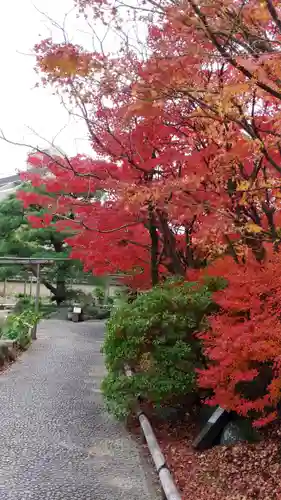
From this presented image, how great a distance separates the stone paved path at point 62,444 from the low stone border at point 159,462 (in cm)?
24

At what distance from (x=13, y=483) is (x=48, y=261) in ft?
49.8

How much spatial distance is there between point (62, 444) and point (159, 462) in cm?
172

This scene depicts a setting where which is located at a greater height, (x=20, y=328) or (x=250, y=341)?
(x=250, y=341)

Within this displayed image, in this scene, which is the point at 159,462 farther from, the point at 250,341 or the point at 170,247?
the point at 170,247

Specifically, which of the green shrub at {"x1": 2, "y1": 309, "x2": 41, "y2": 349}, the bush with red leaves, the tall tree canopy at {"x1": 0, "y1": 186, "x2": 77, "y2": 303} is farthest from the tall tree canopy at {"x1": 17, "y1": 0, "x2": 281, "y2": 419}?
the tall tree canopy at {"x1": 0, "y1": 186, "x2": 77, "y2": 303}

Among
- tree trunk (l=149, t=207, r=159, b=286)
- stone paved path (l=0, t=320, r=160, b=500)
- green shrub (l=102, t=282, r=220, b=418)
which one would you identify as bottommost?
stone paved path (l=0, t=320, r=160, b=500)

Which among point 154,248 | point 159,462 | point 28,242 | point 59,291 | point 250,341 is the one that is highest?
point 28,242

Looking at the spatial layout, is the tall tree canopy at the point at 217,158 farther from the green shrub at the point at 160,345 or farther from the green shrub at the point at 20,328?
the green shrub at the point at 20,328

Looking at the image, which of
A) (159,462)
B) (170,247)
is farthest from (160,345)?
(170,247)

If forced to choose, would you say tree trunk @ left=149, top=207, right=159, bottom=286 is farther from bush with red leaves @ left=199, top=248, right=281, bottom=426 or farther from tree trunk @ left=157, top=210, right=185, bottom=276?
bush with red leaves @ left=199, top=248, right=281, bottom=426

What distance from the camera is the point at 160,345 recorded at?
8.22 m

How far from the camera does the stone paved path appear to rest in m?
5.94

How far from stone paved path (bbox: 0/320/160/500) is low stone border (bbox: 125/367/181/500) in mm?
235

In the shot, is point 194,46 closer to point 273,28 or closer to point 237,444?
point 273,28
